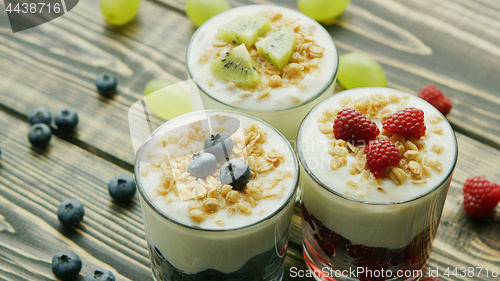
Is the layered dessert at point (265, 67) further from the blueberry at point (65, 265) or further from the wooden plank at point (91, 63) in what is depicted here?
the blueberry at point (65, 265)

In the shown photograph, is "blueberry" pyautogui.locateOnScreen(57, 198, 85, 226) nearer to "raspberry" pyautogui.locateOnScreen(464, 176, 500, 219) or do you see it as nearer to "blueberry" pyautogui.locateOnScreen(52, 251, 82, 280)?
"blueberry" pyautogui.locateOnScreen(52, 251, 82, 280)

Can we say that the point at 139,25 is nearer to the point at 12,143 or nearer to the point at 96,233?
the point at 12,143

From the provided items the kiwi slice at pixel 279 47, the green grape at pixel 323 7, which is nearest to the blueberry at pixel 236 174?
the kiwi slice at pixel 279 47

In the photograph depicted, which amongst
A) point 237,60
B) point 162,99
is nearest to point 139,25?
point 162,99

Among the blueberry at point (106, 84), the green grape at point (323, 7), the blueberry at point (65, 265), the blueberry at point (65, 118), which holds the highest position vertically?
the green grape at point (323, 7)

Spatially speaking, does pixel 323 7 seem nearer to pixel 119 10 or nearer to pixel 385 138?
pixel 119 10

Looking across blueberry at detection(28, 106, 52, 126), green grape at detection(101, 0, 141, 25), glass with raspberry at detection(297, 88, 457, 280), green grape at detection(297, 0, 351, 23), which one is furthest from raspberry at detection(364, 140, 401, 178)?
green grape at detection(101, 0, 141, 25)

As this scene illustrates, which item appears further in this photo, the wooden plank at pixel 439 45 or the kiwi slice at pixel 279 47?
the wooden plank at pixel 439 45
